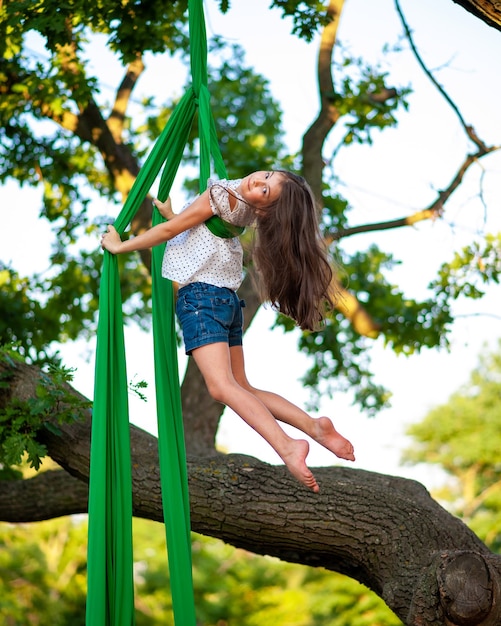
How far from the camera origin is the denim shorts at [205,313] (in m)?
2.49

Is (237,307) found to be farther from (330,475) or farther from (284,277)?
(330,475)

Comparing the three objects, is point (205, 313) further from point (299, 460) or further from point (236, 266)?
point (299, 460)

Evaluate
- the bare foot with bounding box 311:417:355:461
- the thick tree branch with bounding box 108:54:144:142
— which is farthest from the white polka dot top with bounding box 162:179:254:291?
the thick tree branch with bounding box 108:54:144:142

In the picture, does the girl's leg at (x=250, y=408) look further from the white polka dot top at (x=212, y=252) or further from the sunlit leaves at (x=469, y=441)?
the sunlit leaves at (x=469, y=441)

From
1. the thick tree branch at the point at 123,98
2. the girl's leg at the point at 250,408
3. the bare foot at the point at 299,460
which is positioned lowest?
the bare foot at the point at 299,460

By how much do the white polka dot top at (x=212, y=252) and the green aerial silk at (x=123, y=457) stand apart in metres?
0.05

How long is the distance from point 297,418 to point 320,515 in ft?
2.04

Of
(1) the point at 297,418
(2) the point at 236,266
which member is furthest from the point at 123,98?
(1) the point at 297,418

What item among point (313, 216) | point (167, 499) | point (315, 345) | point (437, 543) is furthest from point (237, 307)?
point (315, 345)

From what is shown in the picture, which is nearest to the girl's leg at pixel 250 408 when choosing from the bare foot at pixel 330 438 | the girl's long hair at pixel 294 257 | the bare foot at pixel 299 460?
the bare foot at pixel 299 460

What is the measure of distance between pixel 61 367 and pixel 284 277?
95 cm

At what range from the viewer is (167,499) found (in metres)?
2.43

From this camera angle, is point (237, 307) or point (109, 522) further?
point (237, 307)

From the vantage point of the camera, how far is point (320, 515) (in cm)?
306
